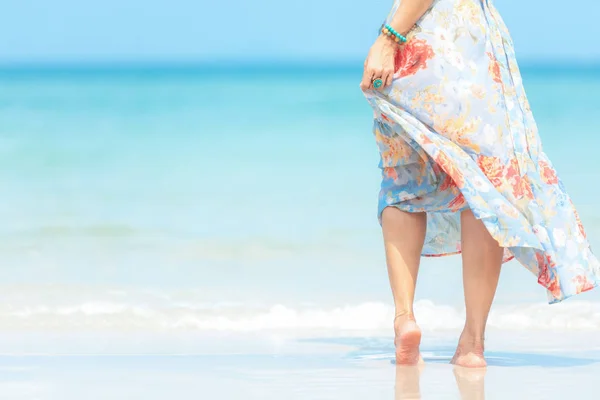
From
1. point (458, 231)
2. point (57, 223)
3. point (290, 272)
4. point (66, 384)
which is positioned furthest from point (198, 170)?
point (66, 384)

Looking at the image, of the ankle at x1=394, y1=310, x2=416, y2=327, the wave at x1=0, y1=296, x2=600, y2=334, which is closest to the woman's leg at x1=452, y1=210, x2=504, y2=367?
the ankle at x1=394, y1=310, x2=416, y2=327

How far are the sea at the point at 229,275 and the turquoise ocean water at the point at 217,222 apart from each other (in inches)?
0.4

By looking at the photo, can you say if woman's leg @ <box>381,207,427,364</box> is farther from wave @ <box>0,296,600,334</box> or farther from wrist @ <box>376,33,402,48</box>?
wave @ <box>0,296,600,334</box>

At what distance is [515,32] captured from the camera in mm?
17391

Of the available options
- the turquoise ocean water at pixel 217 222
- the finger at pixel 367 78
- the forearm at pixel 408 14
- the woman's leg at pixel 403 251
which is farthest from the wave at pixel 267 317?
the forearm at pixel 408 14

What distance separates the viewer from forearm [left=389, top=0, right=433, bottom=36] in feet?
7.91

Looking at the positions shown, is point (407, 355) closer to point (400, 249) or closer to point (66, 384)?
point (400, 249)

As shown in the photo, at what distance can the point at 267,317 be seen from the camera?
308cm

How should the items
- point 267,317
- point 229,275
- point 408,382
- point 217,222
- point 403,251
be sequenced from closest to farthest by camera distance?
point 408,382 < point 403,251 < point 267,317 < point 229,275 < point 217,222

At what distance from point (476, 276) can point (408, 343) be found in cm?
19

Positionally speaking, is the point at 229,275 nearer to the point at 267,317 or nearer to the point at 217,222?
the point at 267,317

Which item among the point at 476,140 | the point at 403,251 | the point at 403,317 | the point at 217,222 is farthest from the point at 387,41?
the point at 217,222

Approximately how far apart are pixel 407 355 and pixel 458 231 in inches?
16.4

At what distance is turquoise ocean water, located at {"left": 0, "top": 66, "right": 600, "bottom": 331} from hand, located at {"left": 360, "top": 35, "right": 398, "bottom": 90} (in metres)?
0.77
